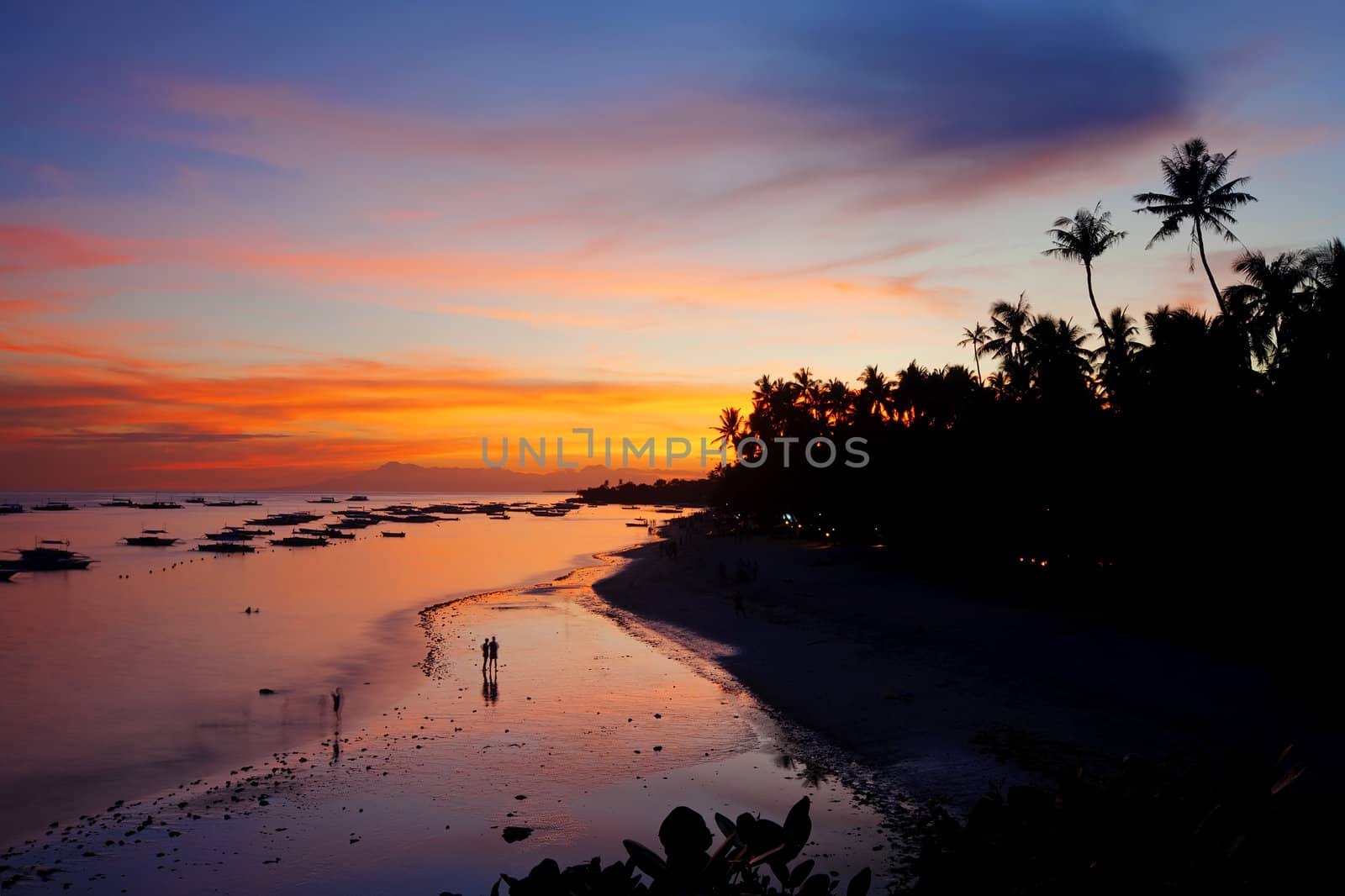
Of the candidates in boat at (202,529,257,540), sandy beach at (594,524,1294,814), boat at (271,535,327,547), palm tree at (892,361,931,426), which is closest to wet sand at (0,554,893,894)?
sandy beach at (594,524,1294,814)

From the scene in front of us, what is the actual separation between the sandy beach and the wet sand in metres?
1.73

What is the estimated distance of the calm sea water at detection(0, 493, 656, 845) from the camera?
66.0 feet

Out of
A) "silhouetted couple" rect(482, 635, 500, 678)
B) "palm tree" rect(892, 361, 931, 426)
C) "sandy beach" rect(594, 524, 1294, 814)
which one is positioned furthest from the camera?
"palm tree" rect(892, 361, 931, 426)

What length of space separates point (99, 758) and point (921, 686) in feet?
69.4

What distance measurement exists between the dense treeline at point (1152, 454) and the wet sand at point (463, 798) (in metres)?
14.8

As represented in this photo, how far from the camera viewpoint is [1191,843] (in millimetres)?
3418

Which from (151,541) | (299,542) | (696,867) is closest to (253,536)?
(151,541)

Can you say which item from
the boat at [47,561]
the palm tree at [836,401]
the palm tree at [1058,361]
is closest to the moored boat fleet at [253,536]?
the boat at [47,561]

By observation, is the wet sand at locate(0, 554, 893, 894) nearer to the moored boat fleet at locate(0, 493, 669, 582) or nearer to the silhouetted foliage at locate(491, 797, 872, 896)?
the silhouetted foliage at locate(491, 797, 872, 896)

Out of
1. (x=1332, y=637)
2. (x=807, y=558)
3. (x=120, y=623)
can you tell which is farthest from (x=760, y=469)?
(x=1332, y=637)

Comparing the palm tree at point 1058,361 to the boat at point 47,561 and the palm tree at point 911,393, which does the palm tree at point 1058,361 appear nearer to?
the palm tree at point 911,393

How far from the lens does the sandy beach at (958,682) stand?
1700 cm

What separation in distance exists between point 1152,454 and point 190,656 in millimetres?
37784

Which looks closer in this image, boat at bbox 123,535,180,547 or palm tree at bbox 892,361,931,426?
palm tree at bbox 892,361,931,426
